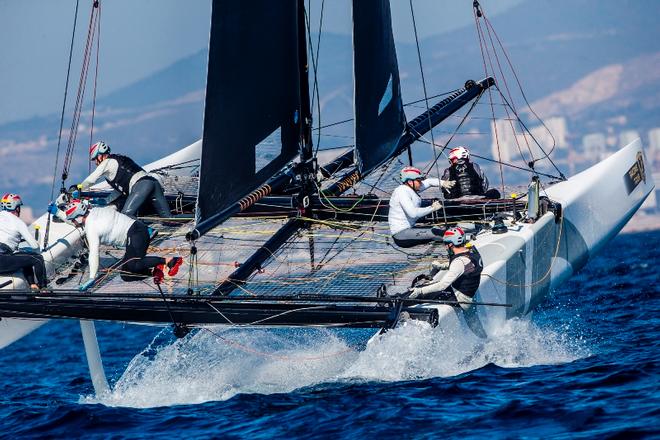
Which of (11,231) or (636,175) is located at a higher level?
(636,175)

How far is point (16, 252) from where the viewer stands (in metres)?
10.0

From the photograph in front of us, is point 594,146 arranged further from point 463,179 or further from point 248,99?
point 248,99

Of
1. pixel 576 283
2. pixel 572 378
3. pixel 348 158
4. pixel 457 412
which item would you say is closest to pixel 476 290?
pixel 572 378

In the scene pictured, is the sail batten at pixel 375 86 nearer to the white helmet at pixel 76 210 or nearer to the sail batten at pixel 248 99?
the sail batten at pixel 248 99

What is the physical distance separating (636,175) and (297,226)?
13.3 ft

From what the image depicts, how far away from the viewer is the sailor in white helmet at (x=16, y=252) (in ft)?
32.3

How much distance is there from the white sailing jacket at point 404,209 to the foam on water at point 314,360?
98 cm

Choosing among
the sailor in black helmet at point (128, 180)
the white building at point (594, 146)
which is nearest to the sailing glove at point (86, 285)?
the sailor in black helmet at point (128, 180)

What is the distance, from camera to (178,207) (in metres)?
11.9

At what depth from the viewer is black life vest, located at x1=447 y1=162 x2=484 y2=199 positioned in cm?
1162

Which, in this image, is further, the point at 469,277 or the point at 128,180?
the point at 128,180

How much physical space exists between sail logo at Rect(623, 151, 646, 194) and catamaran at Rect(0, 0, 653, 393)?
0.07 ft

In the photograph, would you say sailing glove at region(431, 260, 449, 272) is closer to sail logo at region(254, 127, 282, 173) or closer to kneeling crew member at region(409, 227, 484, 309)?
kneeling crew member at region(409, 227, 484, 309)

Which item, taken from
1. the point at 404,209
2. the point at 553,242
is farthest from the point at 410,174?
the point at 553,242
